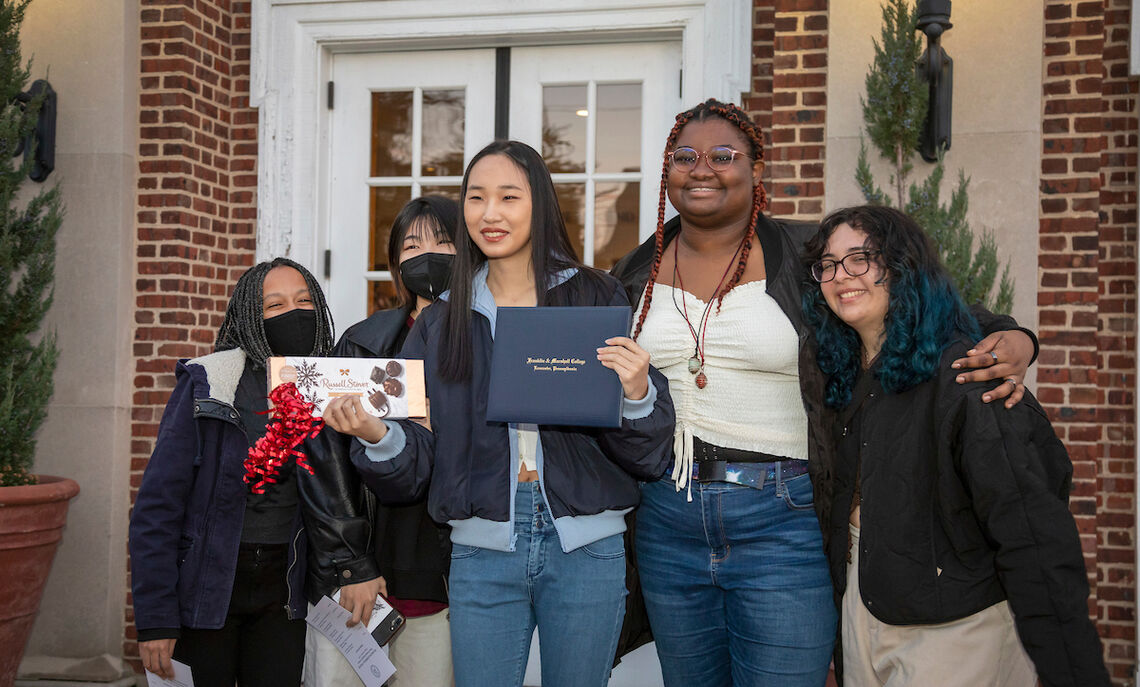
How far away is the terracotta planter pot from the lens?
415 cm

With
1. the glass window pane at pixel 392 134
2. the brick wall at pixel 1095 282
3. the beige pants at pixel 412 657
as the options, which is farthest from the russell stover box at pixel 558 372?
the glass window pane at pixel 392 134

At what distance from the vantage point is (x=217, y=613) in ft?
8.84

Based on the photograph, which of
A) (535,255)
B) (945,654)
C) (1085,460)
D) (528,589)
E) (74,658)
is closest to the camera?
(945,654)

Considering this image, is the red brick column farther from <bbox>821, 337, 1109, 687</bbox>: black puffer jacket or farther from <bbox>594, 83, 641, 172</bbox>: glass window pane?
<bbox>821, 337, 1109, 687</bbox>: black puffer jacket

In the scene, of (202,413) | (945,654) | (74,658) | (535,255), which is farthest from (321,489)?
(74,658)

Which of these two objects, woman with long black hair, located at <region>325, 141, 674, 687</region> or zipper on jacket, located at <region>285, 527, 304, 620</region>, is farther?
zipper on jacket, located at <region>285, 527, 304, 620</region>

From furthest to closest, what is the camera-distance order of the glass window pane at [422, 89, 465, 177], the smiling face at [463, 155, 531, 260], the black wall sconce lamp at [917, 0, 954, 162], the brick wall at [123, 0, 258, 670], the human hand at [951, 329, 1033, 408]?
the glass window pane at [422, 89, 465, 177]
the brick wall at [123, 0, 258, 670]
the black wall sconce lamp at [917, 0, 954, 162]
the smiling face at [463, 155, 531, 260]
the human hand at [951, 329, 1033, 408]

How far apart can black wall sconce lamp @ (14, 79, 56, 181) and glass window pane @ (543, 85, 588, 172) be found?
248cm

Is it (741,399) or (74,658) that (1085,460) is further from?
(74,658)

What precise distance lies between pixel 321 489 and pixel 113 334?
276cm

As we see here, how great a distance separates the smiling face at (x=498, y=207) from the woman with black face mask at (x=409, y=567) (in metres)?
0.54

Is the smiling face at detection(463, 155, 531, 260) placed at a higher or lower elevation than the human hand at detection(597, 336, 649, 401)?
higher

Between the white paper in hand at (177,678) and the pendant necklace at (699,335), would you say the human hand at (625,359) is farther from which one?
the white paper in hand at (177,678)

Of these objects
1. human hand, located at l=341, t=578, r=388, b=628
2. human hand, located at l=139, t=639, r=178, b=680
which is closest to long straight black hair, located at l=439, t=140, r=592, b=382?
human hand, located at l=341, t=578, r=388, b=628
